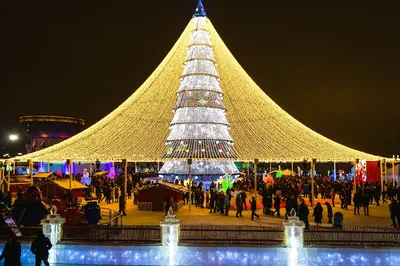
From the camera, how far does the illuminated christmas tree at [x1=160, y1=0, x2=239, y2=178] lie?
29.7 metres

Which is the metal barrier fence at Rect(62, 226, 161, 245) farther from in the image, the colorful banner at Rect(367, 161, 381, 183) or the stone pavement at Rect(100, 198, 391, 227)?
the colorful banner at Rect(367, 161, 381, 183)

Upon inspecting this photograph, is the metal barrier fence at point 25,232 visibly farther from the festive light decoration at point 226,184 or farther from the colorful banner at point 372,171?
the colorful banner at point 372,171

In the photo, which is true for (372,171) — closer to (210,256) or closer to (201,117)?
(201,117)

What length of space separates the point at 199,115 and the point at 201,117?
0.22 meters

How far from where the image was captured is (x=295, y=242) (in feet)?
41.0

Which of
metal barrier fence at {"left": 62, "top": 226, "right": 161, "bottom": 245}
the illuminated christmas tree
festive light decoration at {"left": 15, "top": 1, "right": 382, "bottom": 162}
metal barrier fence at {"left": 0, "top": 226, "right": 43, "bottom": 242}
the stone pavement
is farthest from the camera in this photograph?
the illuminated christmas tree

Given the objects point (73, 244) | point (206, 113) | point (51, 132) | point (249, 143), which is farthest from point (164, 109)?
point (51, 132)

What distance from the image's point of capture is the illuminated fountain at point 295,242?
12383 mm

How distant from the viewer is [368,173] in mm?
37188

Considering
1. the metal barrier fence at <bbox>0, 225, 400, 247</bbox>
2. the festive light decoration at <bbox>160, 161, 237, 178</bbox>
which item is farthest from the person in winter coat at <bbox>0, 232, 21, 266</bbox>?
the festive light decoration at <bbox>160, 161, 237, 178</bbox>

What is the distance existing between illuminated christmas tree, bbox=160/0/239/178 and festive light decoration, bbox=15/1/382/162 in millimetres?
87

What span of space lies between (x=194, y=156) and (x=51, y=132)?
86.0 metres

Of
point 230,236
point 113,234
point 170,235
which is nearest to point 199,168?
point 113,234

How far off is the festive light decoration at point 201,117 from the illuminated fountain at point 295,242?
11445mm
